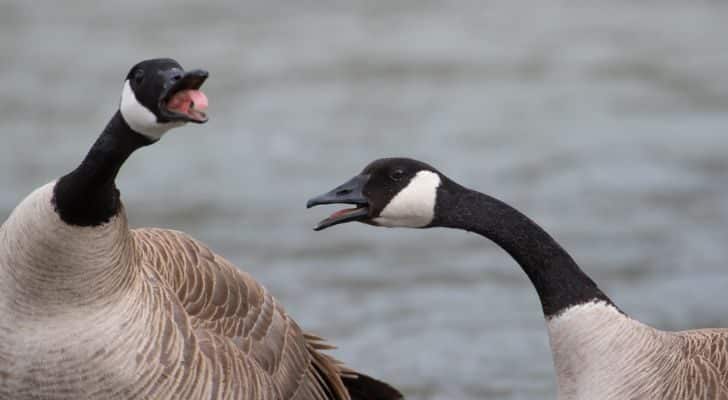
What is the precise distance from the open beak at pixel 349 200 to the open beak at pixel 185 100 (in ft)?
2.74

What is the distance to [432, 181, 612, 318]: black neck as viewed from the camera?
19.3 feet

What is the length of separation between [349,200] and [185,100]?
39.3 inches

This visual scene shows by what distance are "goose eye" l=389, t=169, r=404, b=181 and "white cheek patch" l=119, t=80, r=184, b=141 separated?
107 centimetres

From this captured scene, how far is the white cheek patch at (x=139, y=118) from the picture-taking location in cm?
505

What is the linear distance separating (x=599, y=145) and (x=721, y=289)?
9.61 ft

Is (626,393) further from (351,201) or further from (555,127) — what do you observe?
(555,127)

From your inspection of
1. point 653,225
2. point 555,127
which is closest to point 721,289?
point 653,225

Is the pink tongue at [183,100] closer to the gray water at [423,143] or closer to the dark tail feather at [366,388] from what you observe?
the dark tail feather at [366,388]

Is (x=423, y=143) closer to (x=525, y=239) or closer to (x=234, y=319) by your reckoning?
(x=234, y=319)

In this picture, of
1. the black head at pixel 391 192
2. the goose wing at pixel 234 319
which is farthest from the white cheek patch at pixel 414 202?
the goose wing at pixel 234 319

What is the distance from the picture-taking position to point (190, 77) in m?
4.93

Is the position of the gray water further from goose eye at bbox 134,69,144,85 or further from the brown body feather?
goose eye at bbox 134,69,144,85

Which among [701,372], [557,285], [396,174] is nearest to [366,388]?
[557,285]

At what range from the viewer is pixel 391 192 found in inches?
228
